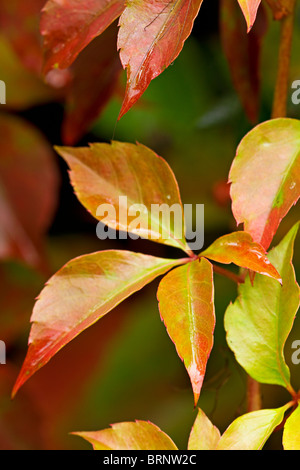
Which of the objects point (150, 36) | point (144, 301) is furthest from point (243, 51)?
point (144, 301)

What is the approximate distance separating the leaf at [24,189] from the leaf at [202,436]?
298 millimetres

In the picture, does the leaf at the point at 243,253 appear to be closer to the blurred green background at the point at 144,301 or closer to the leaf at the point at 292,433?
the leaf at the point at 292,433

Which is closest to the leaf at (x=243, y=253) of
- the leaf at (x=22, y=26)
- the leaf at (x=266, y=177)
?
the leaf at (x=266, y=177)

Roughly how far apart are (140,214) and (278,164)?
0.10m

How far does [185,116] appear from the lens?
0.78 meters

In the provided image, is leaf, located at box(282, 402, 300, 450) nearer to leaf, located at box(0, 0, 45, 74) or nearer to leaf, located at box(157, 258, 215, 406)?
leaf, located at box(157, 258, 215, 406)

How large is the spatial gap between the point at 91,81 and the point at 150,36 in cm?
21

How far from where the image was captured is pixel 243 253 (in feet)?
1.04

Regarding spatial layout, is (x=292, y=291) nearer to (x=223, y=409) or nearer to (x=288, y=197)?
(x=288, y=197)

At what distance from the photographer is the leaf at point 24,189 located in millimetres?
590

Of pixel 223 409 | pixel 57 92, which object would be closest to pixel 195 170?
pixel 57 92

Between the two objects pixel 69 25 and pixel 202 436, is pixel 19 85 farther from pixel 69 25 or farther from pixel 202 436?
pixel 202 436

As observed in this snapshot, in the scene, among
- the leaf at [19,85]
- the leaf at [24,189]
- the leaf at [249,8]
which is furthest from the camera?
the leaf at [19,85]

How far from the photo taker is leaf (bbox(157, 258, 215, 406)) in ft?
1.01
